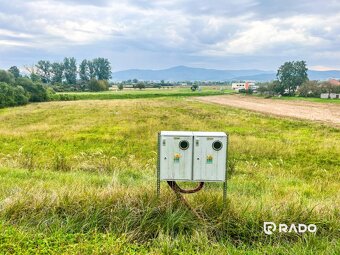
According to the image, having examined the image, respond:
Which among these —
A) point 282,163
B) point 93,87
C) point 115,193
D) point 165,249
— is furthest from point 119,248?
point 93,87

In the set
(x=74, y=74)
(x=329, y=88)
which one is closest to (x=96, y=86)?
(x=74, y=74)

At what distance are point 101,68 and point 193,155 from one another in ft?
529

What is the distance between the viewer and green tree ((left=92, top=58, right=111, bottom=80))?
158375 millimetres

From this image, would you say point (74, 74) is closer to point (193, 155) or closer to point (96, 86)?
A: point (96, 86)

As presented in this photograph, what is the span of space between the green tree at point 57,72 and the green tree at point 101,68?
742 inches

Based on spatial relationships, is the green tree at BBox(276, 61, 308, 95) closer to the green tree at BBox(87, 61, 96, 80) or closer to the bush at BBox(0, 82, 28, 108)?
the bush at BBox(0, 82, 28, 108)

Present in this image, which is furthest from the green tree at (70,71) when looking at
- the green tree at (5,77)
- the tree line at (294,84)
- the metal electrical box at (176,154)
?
the metal electrical box at (176,154)

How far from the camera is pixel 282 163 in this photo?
14.0 metres

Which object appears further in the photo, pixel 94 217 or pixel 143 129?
pixel 143 129

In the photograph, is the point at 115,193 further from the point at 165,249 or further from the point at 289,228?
the point at 289,228

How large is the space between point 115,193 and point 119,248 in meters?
1.45

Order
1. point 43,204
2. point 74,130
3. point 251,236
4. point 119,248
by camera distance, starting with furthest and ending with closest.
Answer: point 74,130
point 43,204
point 251,236
point 119,248

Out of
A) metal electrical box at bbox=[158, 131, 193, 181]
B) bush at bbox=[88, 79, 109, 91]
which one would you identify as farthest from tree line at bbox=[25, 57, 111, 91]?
metal electrical box at bbox=[158, 131, 193, 181]

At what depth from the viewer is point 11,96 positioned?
64.1m
